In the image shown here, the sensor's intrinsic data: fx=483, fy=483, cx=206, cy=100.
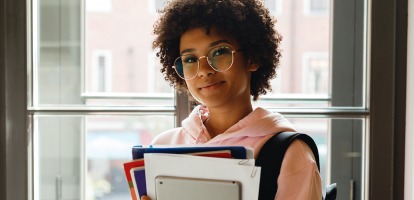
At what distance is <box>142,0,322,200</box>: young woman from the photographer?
1.17m

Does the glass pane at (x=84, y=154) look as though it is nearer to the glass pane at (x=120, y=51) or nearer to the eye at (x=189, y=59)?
the glass pane at (x=120, y=51)

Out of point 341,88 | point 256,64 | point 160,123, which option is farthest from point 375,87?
point 160,123

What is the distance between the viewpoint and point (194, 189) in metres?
1.01

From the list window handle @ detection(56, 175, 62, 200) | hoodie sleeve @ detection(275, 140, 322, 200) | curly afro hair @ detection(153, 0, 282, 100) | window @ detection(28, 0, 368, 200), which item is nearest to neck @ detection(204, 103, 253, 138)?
curly afro hair @ detection(153, 0, 282, 100)

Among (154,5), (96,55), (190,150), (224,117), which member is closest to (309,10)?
(154,5)

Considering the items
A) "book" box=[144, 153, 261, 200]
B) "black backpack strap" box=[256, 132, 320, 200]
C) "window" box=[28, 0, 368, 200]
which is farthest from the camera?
"window" box=[28, 0, 368, 200]

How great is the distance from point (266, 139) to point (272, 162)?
8 cm

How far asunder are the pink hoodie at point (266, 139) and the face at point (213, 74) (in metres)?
0.08

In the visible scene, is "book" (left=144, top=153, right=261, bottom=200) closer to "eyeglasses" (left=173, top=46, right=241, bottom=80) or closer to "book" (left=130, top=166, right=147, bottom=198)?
"book" (left=130, top=166, right=147, bottom=198)

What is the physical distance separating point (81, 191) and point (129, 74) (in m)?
0.48

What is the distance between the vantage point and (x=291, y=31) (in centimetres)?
174

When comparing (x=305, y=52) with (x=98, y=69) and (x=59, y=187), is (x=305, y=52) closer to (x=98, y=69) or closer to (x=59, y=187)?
(x=98, y=69)

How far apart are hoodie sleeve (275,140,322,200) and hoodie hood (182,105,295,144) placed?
10cm

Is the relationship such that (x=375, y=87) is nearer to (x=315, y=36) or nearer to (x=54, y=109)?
Answer: (x=315, y=36)
